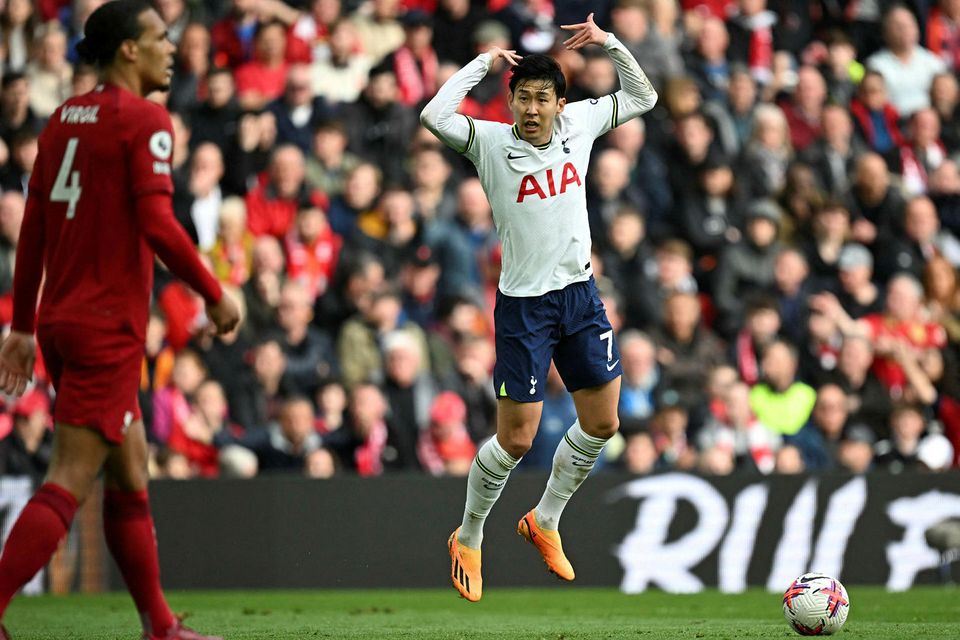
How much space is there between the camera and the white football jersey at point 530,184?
828 cm

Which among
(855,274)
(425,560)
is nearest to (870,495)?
(855,274)

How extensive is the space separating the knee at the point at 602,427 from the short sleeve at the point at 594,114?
1.59m

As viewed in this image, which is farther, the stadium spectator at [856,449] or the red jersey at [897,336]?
the red jersey at [897,336]

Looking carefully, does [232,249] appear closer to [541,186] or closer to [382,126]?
[382,126]

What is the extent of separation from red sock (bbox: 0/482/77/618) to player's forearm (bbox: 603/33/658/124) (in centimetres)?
406

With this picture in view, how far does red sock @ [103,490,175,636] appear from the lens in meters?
6.25

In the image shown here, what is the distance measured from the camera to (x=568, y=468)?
28.4 ft

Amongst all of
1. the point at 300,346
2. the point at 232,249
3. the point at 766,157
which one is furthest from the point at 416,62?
the point at 766,157

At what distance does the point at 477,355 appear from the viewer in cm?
1336

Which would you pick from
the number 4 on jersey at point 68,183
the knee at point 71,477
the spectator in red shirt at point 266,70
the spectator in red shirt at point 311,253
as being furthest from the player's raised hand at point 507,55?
the spectator in red shirt at point 266,70

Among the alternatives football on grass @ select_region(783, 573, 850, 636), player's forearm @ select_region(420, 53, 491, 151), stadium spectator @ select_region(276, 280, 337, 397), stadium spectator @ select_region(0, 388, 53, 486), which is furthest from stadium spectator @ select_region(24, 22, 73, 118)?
football on grass @ select_region(783, 573, 850, 636)

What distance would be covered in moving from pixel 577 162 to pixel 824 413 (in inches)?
230

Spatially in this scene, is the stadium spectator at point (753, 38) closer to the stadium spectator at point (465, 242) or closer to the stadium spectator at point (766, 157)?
the stadium spectator at point (766, 157)

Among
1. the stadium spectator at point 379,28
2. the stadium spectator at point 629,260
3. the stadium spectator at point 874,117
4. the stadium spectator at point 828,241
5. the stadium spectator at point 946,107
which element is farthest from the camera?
the stadium spectator at point 946,107
